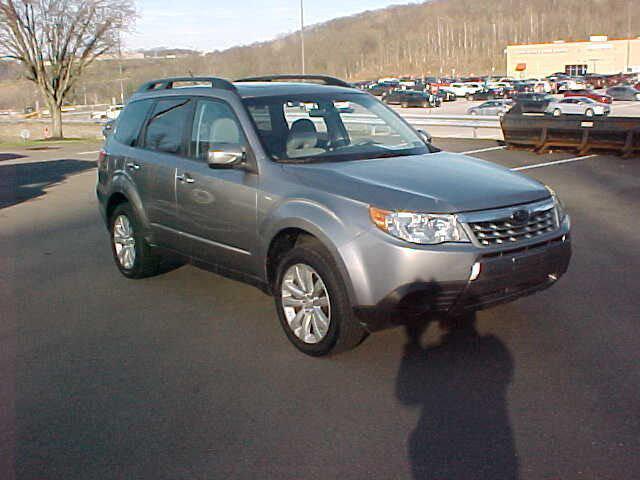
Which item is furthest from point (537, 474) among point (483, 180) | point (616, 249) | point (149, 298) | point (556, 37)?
point (556, 37)

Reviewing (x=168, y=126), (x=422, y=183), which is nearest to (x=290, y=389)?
(x=422, y=183)

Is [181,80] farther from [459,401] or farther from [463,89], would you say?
[463,89]

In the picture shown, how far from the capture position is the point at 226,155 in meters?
5.43

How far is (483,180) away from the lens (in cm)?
512

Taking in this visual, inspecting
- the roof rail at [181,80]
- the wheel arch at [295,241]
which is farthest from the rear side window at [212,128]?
the wheel arch at [295,241]

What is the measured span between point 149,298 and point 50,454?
9.67ft

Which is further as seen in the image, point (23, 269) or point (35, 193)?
point (35, 193)

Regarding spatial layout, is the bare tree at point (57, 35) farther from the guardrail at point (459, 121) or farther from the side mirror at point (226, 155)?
the side mirror at point (226, 155)

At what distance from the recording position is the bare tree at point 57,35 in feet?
126

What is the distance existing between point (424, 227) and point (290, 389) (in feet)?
4.25

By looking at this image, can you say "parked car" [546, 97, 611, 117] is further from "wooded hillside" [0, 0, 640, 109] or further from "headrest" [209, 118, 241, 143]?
"wooded hillside" [0, 0, 640, 109]

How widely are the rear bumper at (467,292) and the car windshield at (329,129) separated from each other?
1.46 m

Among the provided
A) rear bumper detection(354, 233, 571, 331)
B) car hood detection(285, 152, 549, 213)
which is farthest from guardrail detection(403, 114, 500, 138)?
rear bumper detection(354, 233, 571, 331)

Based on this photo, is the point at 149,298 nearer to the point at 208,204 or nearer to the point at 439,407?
the point at 208,204
